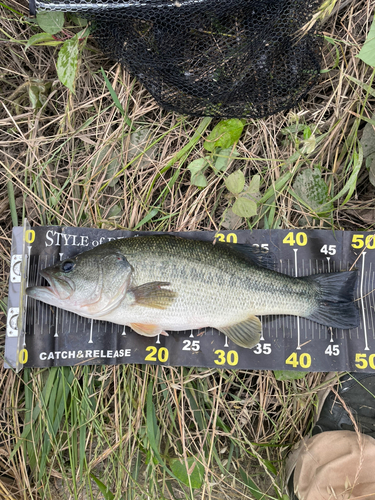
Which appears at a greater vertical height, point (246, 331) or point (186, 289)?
point (186, 289)

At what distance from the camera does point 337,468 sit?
2.57 metres

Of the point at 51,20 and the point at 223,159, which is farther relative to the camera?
the point at 223,159

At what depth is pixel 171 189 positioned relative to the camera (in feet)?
9.76

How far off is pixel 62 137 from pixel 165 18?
1257mm

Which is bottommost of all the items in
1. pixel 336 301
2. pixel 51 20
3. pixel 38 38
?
pixel 336 301

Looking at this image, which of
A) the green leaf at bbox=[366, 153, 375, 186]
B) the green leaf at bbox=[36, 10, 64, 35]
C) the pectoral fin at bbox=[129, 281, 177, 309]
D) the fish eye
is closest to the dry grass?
the green leaf at bbox=[366, 153, 375, 186]

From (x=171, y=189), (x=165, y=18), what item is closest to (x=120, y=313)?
(x=171, y=189)

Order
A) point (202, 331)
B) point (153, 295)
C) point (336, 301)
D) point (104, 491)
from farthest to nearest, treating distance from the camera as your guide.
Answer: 1. point (202, 331)
2. point (336, 301)
3. point (104, 491)
4. point (153, 295)

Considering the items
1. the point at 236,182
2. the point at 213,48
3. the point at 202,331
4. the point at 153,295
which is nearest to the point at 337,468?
the point at 202,331

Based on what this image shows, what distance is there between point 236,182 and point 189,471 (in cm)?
221

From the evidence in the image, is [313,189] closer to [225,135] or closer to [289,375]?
[225,135]

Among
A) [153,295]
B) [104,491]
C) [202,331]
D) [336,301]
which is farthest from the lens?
[202,331]

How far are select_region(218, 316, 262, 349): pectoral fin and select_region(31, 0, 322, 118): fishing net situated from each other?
5.44 ft

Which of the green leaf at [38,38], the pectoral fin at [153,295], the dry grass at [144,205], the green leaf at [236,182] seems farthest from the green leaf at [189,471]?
the green leaf at [38,38]
